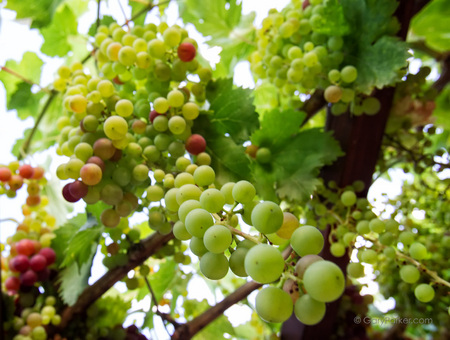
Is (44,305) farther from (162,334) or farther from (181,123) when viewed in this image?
(181,123)

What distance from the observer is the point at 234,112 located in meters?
0.62

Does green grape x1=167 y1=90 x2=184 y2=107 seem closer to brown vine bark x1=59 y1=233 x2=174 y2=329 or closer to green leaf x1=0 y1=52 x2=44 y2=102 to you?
brown vine bark x1=59 y1=233 x2=174 y2=329

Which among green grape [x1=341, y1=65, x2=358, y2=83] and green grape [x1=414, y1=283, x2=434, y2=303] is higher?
green grape [x1=341, y1=65, x2=358, y2=83]

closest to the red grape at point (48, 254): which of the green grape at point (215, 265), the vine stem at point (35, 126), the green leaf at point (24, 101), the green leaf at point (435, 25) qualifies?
the vine stem at point (35, 126)

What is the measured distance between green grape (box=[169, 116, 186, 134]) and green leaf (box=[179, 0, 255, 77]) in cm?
39

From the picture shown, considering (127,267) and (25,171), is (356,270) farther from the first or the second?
(25,171)

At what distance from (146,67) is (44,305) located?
53cm

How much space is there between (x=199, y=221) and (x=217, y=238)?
0.08ft

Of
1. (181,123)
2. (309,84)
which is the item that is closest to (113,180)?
(181,123)

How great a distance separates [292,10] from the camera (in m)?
0.69

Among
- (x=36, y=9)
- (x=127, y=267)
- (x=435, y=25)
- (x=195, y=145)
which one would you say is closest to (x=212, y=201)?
(x=195, y=145)

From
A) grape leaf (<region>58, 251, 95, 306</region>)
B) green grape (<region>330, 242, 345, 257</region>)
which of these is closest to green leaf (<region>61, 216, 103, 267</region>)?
grape leaf (<region>58, 251, 95, 306</region>)

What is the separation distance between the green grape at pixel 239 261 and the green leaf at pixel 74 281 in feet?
1.33

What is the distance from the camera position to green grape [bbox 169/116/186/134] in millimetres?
499
